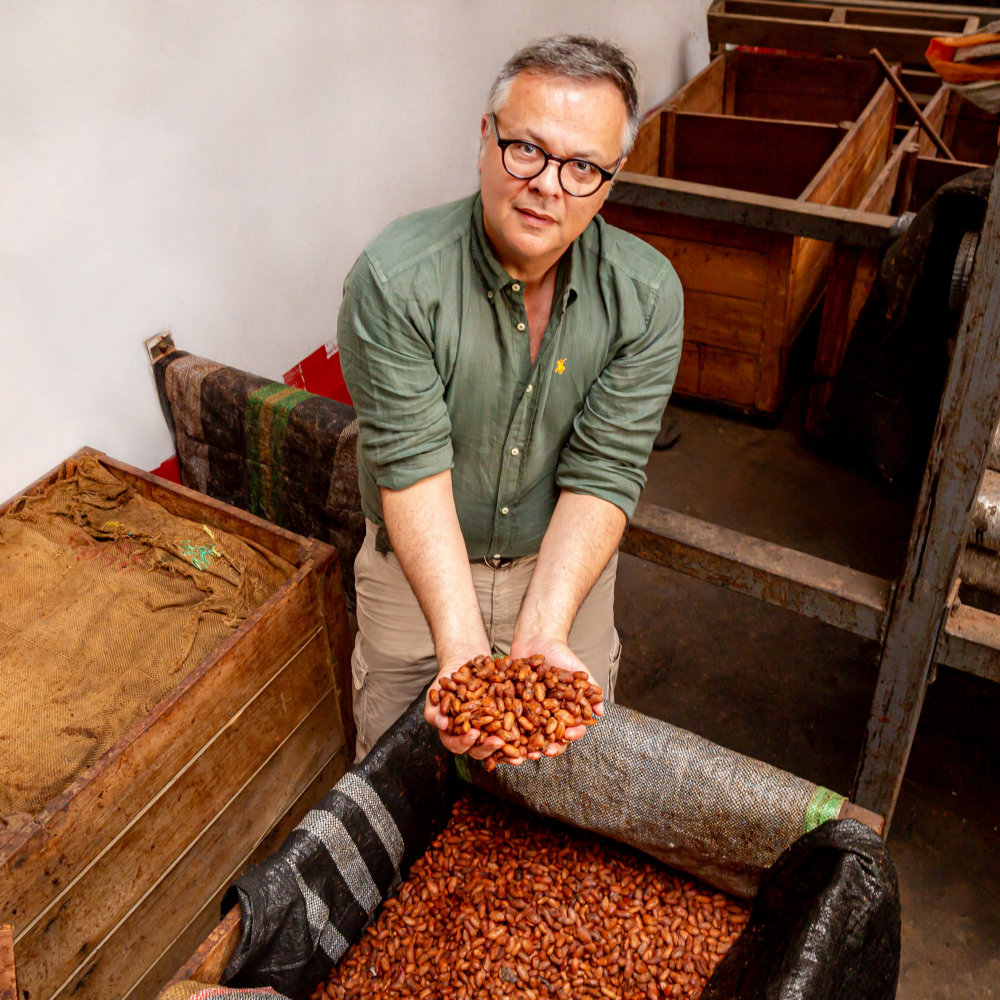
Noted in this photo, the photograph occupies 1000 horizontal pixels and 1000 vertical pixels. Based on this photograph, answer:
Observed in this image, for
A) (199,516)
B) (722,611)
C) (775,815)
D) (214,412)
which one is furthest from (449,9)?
(775,815)

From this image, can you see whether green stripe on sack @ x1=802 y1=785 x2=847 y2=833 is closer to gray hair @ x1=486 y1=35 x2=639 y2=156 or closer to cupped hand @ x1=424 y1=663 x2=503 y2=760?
cupped hand @ x1=424 y1=663 x2=503 y2=760

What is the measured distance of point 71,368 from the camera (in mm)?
2375

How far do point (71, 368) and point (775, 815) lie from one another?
196 cm

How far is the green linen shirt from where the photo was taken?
1.66 meters

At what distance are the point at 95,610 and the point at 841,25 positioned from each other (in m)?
4.12

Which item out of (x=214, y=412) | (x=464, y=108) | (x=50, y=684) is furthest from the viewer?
(x=464, y=108)

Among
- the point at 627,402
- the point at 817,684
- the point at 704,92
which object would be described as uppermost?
the point at 704,92

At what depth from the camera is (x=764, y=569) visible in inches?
82.4

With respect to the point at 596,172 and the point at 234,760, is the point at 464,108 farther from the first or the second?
the point at 234,760

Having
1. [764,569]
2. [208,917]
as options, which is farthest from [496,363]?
[208,917]

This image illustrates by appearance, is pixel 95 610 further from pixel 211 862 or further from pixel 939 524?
pixel 939 524

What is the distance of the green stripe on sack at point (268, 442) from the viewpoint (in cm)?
248

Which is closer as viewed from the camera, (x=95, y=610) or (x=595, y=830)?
(x=595, y=830)

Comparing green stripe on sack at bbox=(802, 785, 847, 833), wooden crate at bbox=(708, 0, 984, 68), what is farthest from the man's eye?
wooden crate at bbox=(708, 0, 984, 68)
